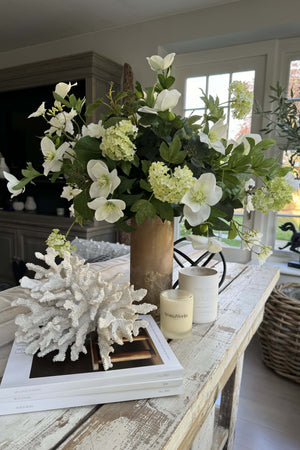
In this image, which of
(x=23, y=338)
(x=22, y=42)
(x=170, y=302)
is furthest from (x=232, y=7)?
(x=23, y=338)

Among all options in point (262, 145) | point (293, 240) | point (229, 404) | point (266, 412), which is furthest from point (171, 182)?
point (293, 240)

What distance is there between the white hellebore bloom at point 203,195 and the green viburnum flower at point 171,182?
26 mm

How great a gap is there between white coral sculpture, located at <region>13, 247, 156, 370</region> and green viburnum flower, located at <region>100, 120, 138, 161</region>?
270 mm

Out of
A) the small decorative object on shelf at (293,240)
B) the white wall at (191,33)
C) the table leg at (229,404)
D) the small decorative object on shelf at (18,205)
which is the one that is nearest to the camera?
the table leg at (229,404)

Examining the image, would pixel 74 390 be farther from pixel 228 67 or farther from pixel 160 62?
pixel 228 67

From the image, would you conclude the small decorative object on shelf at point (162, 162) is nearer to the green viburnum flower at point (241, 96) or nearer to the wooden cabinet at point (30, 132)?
the green viburnum flower at point (241, 96)

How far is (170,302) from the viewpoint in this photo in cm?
79

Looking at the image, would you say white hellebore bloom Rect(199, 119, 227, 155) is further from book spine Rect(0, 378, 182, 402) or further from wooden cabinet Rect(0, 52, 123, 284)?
wooden cabinet Rect(0, 52, 123, 284)

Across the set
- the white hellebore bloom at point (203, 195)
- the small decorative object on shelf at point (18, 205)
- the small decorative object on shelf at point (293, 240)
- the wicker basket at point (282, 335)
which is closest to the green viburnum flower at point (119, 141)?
the white hellebore bloom at point (203, 195)

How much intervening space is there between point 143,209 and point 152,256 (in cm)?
21

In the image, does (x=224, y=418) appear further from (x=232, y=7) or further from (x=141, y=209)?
(x=232, y=7)

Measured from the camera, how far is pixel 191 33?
2781 mm

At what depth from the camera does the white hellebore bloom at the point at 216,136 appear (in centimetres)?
76

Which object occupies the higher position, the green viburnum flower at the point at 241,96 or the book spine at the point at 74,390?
the green viburnum flower at the point at 241,96
